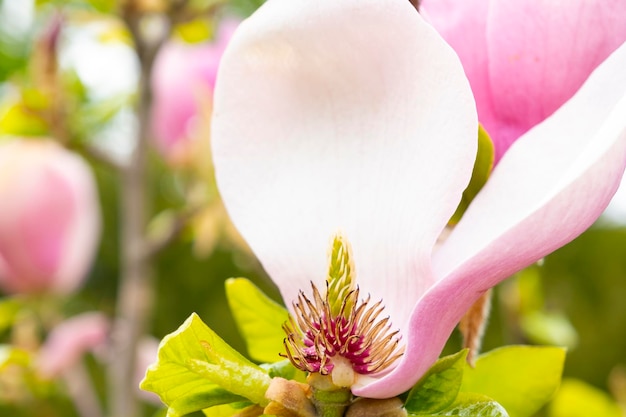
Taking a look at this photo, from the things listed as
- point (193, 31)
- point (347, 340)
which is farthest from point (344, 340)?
point (193, 31)

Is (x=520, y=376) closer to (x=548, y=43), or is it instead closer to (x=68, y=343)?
(x=548, y=43)

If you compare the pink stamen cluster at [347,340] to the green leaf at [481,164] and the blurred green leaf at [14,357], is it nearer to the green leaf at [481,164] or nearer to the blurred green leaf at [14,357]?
the green leaf at [481,164]

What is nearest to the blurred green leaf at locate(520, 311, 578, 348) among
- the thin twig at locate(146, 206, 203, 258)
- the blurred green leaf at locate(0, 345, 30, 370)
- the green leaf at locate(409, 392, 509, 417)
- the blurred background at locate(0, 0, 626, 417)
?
the blurred background at locate(0, 0, 626, 417)

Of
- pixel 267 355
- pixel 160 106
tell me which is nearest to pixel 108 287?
pixel 160 106

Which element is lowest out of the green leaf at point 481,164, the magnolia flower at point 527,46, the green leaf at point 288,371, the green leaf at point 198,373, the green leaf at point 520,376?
the green leaf at point 520,376

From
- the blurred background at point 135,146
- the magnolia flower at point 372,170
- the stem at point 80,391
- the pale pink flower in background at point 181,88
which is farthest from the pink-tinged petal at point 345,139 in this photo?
the stem at point 80,391

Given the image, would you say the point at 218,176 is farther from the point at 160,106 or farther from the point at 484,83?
the point at 160,106
